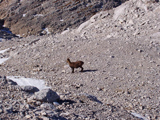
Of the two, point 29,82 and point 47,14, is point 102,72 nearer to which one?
point 29,82

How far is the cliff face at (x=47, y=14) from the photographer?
4309cm

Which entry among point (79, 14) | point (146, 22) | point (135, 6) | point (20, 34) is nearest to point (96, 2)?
point (79, 14)

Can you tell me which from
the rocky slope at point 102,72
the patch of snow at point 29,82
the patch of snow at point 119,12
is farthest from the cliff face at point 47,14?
the patch of snow at point 29,82

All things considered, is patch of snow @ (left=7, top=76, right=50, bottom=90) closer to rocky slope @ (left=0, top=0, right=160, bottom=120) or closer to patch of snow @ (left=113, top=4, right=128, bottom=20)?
rocky slope @ (left=0, top=0, right=160, bottom=120)

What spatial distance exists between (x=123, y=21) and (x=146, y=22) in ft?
6.78

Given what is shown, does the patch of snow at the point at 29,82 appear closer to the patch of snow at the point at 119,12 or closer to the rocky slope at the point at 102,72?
the rocky slope at the point at 102,72

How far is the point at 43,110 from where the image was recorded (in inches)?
223

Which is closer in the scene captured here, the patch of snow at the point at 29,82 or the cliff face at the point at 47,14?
the patch of snow at the point at 29,82

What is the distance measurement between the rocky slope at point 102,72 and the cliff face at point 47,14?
23347mm

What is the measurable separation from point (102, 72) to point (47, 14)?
3650 cm

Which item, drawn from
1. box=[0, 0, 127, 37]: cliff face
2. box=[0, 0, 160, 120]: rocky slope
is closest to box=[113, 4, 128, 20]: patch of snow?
box=[0, 0, 160, 120]: rocky slope

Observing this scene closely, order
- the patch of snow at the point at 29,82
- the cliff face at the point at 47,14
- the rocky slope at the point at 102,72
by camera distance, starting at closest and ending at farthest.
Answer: the rocky slope at the point at 102,72
the patch of snow at the point at 29,82
the cliff face at the point at 47,14

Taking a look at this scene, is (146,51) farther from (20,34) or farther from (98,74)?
(20,34)

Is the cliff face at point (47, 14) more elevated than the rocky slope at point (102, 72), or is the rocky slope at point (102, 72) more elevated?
the cliff face at point (47, 14)
